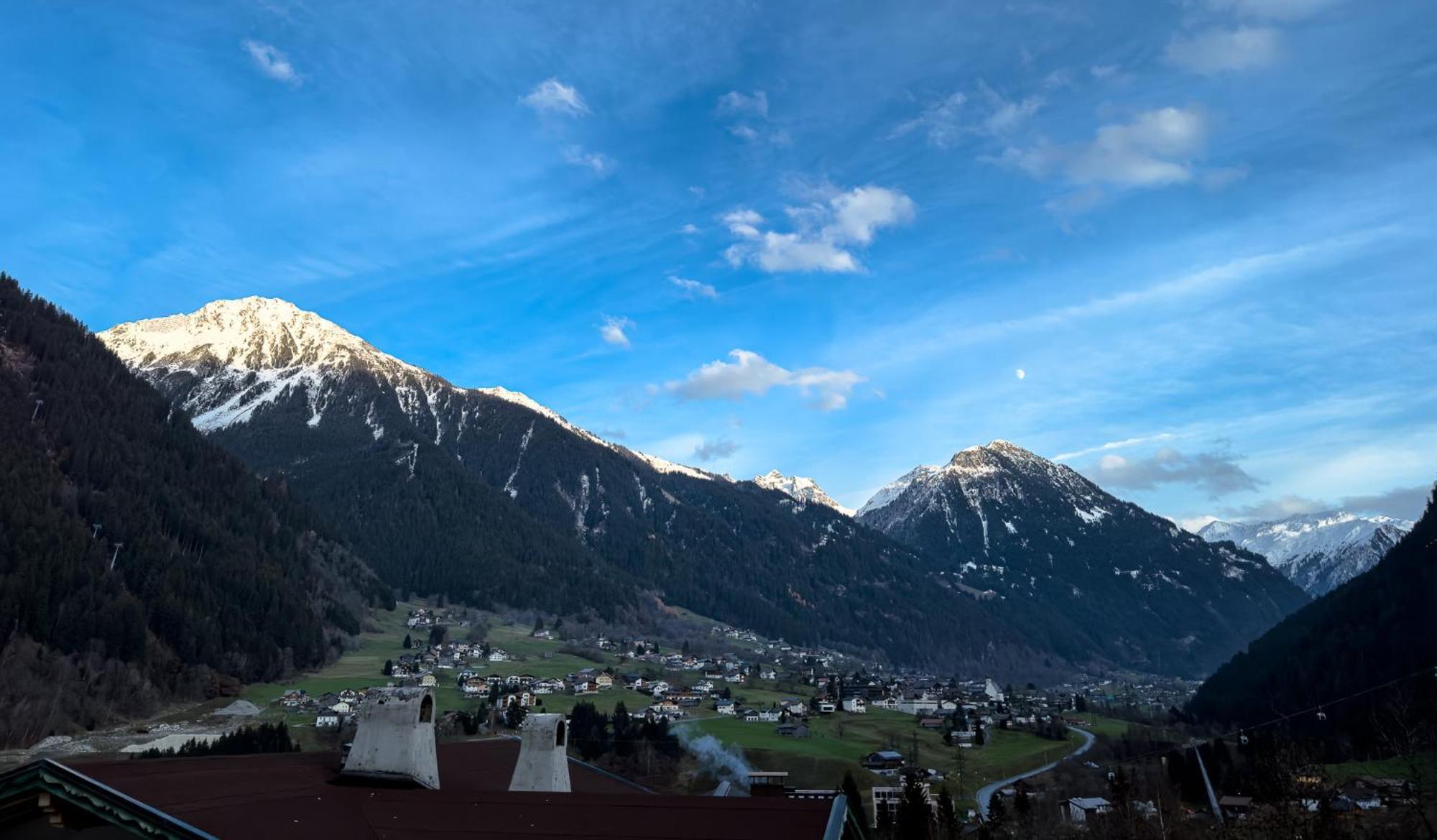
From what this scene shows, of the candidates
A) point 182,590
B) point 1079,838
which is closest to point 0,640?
point 182,590

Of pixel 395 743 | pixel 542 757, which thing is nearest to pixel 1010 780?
pixel 542 757

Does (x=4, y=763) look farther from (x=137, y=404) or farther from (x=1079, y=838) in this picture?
(x=137, y=404)

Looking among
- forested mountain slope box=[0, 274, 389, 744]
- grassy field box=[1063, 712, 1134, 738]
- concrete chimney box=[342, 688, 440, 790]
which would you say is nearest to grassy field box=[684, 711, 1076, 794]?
grassy field box=[1063, 712, 1134, 738]

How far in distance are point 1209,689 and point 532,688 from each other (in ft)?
459

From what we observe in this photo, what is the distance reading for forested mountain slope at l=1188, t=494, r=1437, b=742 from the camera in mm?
130375

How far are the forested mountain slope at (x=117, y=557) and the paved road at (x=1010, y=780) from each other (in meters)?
104

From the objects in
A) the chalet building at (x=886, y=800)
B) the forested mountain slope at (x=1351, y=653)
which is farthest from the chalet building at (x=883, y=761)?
the forested mountain slope at (x=1351, y=653)

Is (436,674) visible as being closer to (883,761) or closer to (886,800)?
(883,761)

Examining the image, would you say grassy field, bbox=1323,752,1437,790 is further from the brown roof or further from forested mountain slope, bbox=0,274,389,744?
forested mountain slope, bbox=0,274,389,744

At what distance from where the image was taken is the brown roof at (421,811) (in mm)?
12750

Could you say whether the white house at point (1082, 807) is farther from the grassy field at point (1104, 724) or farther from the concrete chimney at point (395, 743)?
the concrete chimney at point (395, 743)

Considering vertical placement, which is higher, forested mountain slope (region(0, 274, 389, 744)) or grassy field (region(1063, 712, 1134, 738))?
forested mountain slope (region(0, 274, 389, 744))

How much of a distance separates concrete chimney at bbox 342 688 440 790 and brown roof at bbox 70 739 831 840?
1981 mm

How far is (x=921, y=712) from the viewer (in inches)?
6309
